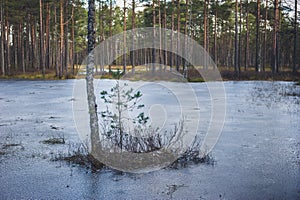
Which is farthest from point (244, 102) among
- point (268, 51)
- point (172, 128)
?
point (268, 51)

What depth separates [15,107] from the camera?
15023 millimetres

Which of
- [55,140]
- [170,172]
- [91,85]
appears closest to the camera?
[170,172]

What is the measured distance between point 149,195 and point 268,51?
223 ft

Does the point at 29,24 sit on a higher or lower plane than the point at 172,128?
higher

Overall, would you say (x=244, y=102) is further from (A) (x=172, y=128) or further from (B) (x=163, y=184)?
(B) (x=163, y=184)

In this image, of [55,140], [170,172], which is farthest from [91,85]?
[55,140]

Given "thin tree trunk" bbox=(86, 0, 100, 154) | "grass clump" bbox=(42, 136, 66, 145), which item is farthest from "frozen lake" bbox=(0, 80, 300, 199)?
"thin tree trunk" bbox=(86, 0, 100, 154)

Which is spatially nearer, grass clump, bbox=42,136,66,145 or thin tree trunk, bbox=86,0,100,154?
thin tree trunk, bbox=86,0,100,154

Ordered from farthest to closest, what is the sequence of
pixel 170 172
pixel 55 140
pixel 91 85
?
pixel 55 140, pixel 91 85, pixel 170 172

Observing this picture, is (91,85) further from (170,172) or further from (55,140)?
(55,140)

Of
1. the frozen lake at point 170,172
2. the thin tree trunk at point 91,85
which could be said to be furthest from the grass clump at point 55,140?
the thin tree trunk at point 91,85

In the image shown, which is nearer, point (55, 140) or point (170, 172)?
point (170, 172)

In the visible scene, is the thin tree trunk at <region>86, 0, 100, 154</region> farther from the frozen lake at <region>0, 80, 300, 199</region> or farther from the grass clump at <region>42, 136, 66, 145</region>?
the grass clump at <region>42, 136, 66, 145</region>

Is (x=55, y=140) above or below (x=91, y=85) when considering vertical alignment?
A: below
